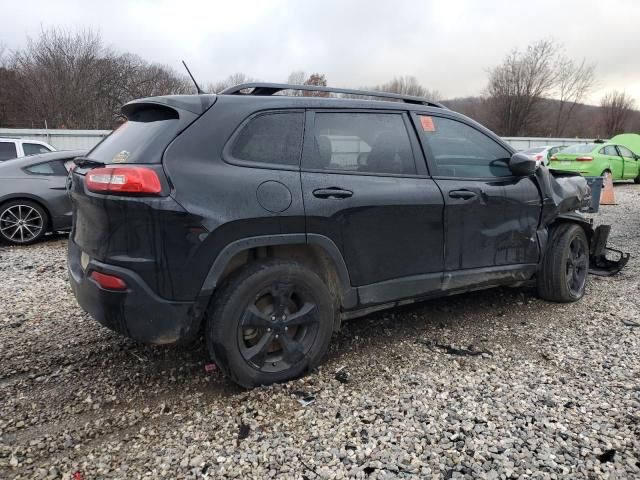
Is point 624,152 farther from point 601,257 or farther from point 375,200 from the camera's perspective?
point 375,200

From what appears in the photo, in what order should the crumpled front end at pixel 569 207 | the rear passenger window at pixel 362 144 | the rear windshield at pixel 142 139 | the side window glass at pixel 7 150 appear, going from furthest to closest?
the side window glass at pixel 7 150
the crumpled front end at pixel 569 207
the rear passenger window at pixel 362 144
the rear windshield at pixel 142 139

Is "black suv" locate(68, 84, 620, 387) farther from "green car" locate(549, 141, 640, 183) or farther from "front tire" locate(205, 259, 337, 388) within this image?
"green car" locate(549, 141, 640, 183)

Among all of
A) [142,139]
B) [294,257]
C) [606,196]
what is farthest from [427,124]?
[606,196]

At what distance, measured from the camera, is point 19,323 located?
155 inches

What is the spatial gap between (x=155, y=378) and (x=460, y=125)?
2875 millimetres

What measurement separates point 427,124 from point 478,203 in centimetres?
70

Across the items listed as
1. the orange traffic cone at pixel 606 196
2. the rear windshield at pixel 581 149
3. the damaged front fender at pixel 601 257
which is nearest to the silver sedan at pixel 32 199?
the damaged front fender at pixel 601 257

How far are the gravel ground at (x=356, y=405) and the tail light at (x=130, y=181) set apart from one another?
1.24 metres

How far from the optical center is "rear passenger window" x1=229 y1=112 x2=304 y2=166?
9.00 feet

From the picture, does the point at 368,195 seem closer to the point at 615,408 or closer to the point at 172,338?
the point at 172,338

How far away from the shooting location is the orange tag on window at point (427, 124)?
11.5 ft

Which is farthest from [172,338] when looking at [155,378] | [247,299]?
[155,378]

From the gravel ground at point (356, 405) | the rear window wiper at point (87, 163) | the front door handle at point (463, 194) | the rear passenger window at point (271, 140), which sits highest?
the rear passenger window at point (271, 140)

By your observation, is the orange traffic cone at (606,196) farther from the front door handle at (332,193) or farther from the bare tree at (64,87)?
the bare tree at (64,87)
